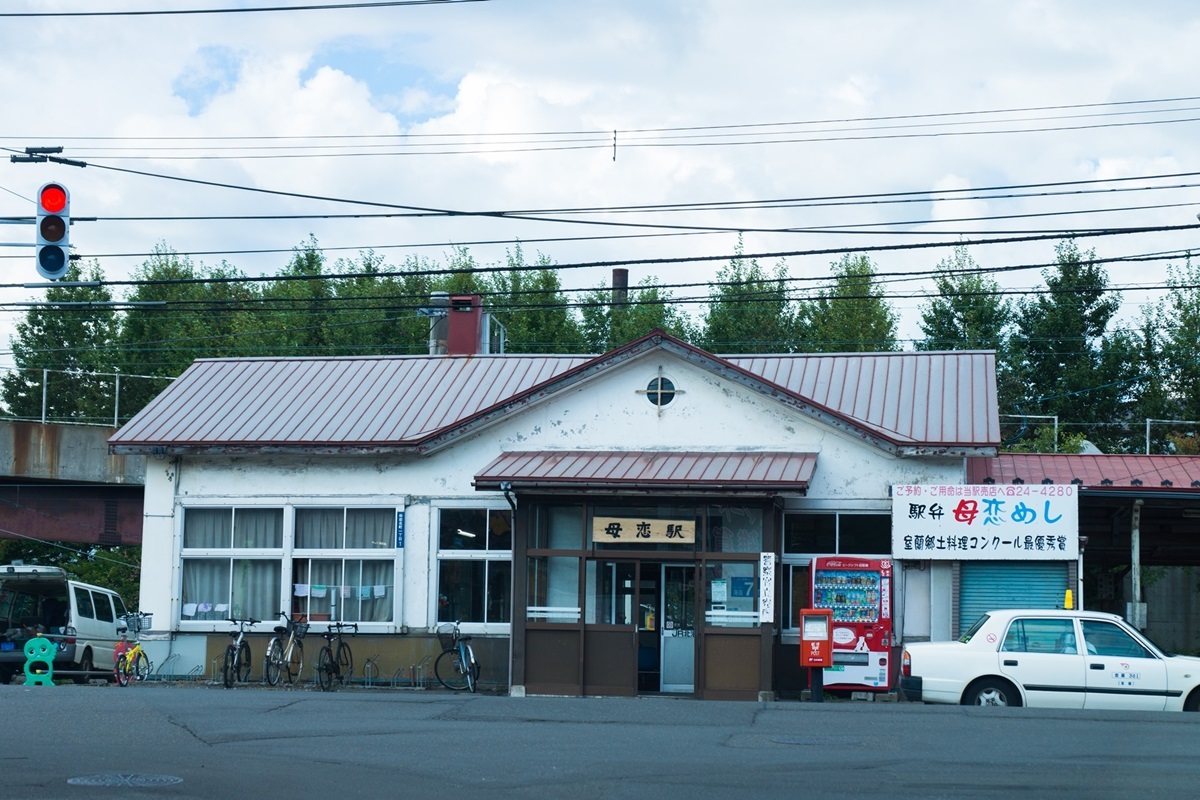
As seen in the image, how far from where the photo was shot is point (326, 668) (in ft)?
78.2

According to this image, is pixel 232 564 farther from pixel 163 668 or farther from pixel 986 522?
pixel 986 522

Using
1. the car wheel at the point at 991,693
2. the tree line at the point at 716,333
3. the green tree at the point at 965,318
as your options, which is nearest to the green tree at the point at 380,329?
the tree line at the point at 716,333

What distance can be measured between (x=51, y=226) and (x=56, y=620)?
514 inches

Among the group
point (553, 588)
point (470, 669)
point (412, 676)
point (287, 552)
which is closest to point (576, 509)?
point (553, 588)

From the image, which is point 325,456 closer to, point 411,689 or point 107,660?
point 411,689

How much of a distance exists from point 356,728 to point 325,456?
36.6ft

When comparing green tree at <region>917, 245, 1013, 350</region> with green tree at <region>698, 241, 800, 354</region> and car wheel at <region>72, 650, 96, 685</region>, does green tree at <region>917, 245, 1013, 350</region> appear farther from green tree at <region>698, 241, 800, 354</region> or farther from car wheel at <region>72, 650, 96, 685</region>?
car wheel at <region>72, 650, 96, 685</region>

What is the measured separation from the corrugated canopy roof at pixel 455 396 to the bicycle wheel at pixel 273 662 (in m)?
3.46

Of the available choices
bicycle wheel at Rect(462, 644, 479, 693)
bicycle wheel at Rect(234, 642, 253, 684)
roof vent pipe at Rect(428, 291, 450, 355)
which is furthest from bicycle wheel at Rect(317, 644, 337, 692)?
roof vent pipe at Rect(428, 291, 450, 355)

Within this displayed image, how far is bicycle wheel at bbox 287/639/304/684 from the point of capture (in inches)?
961

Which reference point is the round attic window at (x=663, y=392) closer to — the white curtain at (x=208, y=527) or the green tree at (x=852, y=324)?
the white curtain at (x=208, y=527)

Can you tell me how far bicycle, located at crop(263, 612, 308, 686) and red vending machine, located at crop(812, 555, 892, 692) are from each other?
29.2 ft

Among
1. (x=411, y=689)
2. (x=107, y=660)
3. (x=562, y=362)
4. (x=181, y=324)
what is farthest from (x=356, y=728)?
(x=181, y=324)

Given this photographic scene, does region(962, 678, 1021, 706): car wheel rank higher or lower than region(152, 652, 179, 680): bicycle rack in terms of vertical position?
higher
